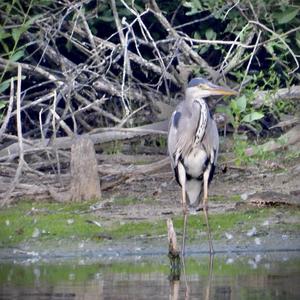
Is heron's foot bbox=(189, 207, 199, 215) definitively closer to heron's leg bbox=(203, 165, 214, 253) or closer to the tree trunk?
heron's leg bbox=(203, 165, 214, 253)

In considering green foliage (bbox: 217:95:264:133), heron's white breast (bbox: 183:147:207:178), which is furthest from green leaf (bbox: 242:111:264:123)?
heron's white breast (bbox: 183:147:207:178)

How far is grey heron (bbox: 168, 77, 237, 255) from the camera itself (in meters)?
11.4

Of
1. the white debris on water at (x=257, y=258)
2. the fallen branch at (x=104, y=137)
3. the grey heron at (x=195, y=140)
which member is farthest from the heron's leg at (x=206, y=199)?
the fallen branch at (x=104, y=137)

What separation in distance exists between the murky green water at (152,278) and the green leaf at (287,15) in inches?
109

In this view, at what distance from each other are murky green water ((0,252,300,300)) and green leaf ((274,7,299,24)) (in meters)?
2.77

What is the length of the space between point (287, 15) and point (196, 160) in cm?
210

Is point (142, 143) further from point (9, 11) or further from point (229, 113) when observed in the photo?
point (9, 11)

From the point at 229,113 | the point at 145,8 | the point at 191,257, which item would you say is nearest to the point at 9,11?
the point at 145,8

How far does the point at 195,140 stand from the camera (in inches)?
450

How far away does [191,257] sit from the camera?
1095cm

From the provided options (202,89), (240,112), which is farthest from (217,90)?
(240,112)

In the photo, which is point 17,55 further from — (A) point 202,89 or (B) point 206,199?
(B) point 206,199

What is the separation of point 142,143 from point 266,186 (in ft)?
5.30

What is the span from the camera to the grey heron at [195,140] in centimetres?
1139
